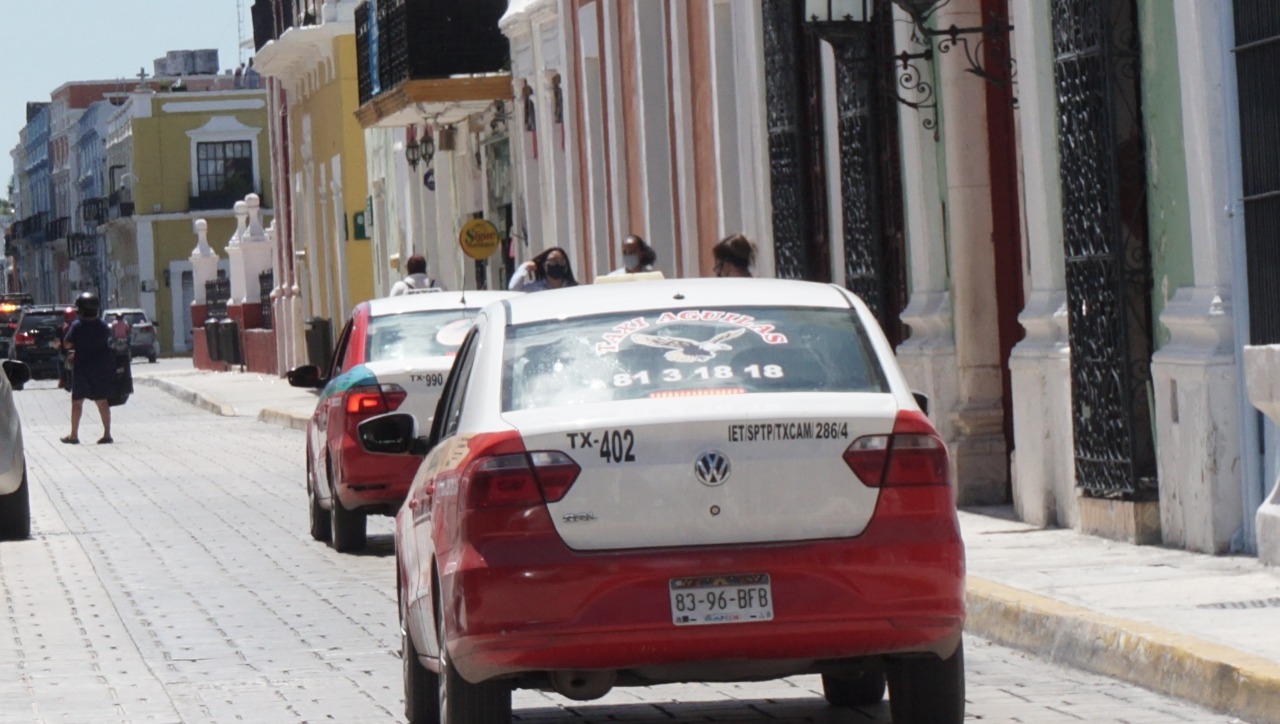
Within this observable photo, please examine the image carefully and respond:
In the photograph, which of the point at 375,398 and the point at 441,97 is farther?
the point at 441,97

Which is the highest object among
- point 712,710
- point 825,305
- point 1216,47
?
point 1216,47

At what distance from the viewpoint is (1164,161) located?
13.3 m

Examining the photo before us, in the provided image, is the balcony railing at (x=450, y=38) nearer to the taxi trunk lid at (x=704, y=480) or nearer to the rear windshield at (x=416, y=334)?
the rear windshield at (x=416, y=334)

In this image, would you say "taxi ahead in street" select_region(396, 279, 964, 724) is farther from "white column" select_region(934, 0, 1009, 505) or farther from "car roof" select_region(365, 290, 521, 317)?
"car roof" select_region(365, 290, 521, 317)

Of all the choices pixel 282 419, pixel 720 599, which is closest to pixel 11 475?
pixel 720 599

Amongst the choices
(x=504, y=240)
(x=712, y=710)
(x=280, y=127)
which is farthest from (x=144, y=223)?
(x=712, y=710)

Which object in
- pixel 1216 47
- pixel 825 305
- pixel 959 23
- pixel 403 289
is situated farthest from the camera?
pixel 403 289

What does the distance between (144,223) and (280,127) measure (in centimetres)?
4257

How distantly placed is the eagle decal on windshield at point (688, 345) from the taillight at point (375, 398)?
7.91m

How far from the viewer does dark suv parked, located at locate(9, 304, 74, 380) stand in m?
66.4

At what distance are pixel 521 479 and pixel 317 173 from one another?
Result: 48.1 m

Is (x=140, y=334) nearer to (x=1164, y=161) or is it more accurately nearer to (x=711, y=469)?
(x=1164, y=161)

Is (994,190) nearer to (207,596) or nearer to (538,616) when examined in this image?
(207,596)

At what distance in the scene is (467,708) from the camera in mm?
8109
